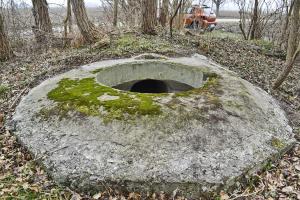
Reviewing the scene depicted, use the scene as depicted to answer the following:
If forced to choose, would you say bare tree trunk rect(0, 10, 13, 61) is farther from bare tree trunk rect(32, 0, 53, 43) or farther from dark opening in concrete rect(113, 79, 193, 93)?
dark opening in concrete rect(113, 79, 193, 93)

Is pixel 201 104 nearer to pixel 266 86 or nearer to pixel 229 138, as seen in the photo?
pixel 229 138

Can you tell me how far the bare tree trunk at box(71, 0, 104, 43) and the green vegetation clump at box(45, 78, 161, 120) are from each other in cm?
411

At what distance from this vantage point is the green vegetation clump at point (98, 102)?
406 cm

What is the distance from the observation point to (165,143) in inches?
144

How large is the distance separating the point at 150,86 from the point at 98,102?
8.64 ft

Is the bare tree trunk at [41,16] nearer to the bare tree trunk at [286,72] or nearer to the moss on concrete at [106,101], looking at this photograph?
the moss on concrete at [106,101]

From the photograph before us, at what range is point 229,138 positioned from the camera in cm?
382

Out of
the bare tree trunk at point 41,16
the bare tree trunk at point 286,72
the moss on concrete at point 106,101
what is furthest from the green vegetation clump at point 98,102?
the bare tree trunk at point 41,16

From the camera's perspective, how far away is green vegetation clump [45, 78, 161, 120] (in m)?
4.06

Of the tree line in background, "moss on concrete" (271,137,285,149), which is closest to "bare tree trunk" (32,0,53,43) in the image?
the tree line in background

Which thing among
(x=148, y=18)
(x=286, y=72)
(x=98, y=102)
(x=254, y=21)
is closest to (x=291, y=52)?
(x=286, y=72)

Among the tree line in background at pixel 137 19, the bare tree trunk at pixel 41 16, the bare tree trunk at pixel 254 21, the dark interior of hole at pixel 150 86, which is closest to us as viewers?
the dark interior of hole at pixel 150 86

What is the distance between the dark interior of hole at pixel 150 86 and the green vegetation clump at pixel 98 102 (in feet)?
5.81

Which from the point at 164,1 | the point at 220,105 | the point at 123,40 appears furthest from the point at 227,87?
the point at 164,1
